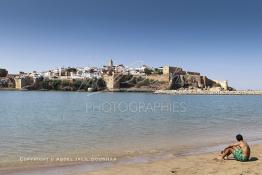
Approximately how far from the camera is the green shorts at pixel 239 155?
8.44m

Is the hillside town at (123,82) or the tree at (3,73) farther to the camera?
the tree at (3,73)

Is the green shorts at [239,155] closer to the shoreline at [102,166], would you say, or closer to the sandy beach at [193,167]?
the sandy beach at [193,167]

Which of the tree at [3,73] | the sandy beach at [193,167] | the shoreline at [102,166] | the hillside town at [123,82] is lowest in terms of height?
the shoreline at [102,166]

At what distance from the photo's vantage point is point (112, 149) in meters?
11.2

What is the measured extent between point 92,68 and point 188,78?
4248 centimetres

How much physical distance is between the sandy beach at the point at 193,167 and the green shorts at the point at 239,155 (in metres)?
0.12

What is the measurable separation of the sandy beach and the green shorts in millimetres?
115

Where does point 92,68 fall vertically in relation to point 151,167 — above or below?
above

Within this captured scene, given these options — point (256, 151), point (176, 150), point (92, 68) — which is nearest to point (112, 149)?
point (176, 150)

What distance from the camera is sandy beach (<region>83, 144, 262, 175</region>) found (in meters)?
7.32

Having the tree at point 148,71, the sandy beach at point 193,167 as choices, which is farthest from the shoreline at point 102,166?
the tree at point 148,71

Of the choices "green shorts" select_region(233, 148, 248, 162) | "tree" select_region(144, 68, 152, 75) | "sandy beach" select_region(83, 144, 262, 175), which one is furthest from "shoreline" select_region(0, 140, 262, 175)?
"tree" select_region(144, 68, 152, 75)

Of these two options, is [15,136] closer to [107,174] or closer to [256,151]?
[107,174]

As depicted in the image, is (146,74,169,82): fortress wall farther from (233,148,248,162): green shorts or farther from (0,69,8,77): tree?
(233,148,248,162): green shorts
